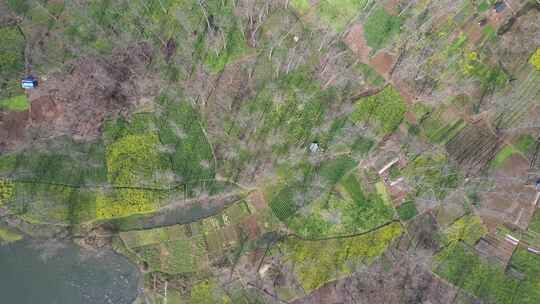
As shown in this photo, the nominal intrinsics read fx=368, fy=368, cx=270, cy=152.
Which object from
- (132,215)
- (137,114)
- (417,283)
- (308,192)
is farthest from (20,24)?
(417,283)

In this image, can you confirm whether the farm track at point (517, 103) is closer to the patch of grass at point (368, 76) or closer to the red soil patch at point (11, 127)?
the patch of grass at point (368, 76)

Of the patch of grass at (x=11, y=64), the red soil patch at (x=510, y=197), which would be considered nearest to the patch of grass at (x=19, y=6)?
the patch of grass at (x=11, y=64)

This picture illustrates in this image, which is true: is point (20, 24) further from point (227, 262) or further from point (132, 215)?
point (227, 262)

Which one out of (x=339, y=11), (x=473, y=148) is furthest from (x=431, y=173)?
(x=339, y=11)

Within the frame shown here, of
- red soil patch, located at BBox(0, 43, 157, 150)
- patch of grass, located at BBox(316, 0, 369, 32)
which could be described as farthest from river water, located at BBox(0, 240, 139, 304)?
patch of grass, located at BBox(316, 0, 369, 32)

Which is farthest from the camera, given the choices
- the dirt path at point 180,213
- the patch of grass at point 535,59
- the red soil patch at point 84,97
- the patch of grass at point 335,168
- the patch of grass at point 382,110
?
the dirt path at point 180,213
